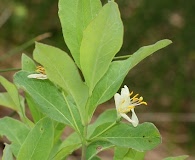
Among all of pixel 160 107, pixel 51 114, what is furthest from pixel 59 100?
pixel 160 107

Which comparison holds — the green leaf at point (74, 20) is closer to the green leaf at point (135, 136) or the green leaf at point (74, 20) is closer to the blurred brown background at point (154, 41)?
the green leaf at point (135, 136)

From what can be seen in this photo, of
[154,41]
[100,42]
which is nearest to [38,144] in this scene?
[100,42]

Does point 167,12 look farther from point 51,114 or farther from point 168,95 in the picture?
point 51,114

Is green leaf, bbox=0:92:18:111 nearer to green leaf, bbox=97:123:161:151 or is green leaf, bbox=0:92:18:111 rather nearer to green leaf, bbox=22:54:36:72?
green leaf, bbox=22:54:36:72

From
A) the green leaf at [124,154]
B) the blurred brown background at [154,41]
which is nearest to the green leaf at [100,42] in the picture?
the green leaf at [124,154]

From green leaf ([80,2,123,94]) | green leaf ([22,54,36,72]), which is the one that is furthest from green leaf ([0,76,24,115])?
green leaf ([80,2,123,94])

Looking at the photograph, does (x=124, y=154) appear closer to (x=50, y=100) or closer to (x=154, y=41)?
(x=50, y=100)
